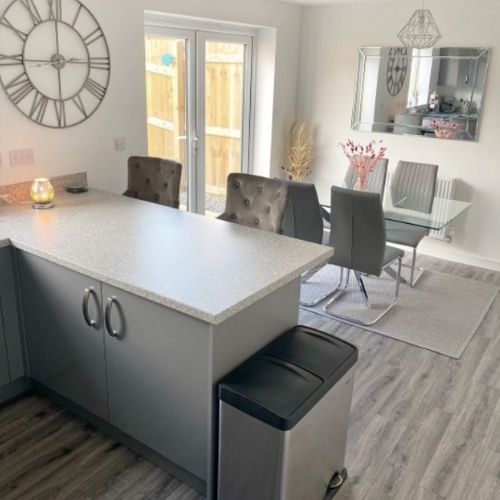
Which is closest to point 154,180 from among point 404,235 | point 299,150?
point 404,235

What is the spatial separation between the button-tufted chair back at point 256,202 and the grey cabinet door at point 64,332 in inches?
43.6

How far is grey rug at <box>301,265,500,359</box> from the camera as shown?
348 centimetres

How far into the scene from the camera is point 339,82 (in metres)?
5.30

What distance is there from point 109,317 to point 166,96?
2902 millimetres

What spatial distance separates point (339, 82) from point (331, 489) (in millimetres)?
4209

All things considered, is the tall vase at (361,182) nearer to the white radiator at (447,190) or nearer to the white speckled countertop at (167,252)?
the white radiator at (447,190)

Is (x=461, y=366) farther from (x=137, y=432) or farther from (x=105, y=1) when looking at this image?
(x=105, y=1)

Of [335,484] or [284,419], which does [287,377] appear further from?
[335,484]

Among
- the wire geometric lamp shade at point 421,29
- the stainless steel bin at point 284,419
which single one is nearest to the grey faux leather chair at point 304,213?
the wire geometric lamp shade at point 421,29

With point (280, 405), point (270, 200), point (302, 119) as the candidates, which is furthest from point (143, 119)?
point (280, 405)

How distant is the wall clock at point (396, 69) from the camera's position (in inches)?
192

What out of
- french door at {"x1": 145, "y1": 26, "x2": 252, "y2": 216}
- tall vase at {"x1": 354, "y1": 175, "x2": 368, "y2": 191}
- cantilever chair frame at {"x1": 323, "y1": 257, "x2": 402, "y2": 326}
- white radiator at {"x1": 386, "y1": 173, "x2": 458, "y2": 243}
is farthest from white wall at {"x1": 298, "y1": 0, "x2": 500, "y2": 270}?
cantilever chair frame at {"x1": 323, "y1": 257, "x2": 402, "y2": 326}

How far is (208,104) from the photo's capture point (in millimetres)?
4938

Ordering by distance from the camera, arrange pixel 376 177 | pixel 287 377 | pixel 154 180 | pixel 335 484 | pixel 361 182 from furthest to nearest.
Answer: pixel 376 177 < pixel 361 182 < pixel 154 180 < pixel 335 484 < pixel 287 377
